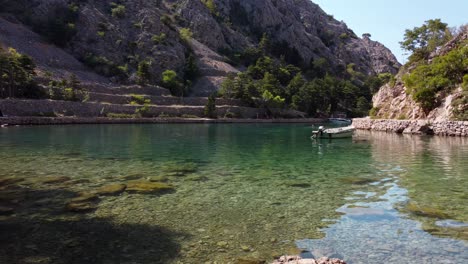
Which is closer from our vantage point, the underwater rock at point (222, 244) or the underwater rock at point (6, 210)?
the underwater rock at point (222, 244)

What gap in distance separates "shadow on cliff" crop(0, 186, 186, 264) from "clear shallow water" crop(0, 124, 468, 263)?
28 millimetres

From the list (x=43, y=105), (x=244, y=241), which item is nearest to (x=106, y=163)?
(x=244, y=241)

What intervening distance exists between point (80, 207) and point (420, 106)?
5334cm

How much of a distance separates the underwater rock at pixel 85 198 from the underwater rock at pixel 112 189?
0.40m

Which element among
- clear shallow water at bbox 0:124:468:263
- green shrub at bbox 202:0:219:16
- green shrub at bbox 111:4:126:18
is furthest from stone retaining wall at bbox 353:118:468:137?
green shrub at bbox 202:0:219:16

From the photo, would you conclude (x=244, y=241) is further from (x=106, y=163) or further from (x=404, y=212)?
(x=106, y=163)

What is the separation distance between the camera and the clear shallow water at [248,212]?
8.60m

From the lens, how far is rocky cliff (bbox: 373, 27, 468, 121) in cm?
4667

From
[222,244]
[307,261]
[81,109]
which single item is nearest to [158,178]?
[222,244]

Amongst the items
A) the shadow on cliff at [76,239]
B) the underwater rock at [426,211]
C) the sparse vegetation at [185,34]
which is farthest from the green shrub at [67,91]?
the underwater rock at [426,211]

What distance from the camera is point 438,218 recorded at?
11.1 metres

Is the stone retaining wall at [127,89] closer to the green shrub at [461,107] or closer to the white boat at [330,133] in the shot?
the white boat at [330,133]

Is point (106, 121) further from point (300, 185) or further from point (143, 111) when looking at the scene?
point (300, 185)

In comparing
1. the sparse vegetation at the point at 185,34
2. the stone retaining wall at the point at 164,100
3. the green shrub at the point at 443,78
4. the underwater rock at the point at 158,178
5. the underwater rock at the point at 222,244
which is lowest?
the underwater rock at the point at 222,244
